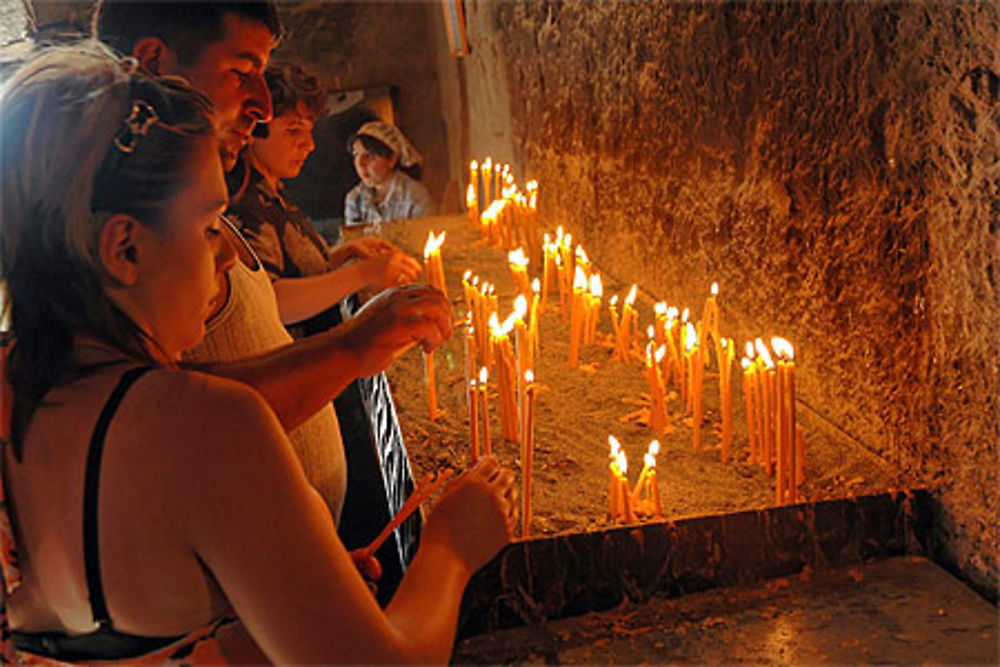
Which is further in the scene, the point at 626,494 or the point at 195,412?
the point at 626,494

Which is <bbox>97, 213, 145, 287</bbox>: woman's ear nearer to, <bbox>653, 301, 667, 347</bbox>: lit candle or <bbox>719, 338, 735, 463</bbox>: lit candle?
<bbox>719, 338, 735, 463</bbox>: lit candle

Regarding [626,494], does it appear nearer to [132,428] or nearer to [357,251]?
[132,428]

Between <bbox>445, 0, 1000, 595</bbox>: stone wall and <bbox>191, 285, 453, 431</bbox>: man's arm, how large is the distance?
104 centimetres

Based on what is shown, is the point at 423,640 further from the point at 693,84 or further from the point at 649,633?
the point at 693,84

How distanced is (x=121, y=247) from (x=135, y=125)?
13 centimetres

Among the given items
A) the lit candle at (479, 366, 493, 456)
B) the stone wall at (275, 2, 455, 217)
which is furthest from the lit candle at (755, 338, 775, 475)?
the stone wall at (275, 2, 455, 217)

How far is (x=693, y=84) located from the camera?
3324 millimetres

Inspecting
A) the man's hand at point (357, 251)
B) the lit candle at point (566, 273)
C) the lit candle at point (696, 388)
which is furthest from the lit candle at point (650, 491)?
the lit candle at point (566, 273)

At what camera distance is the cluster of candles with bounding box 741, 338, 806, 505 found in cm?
205

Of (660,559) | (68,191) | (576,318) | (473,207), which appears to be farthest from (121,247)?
(473,207)

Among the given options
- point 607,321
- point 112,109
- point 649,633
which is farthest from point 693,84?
point 112,109

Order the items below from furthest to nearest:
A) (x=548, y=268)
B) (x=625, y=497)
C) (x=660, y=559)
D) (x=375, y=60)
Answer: (x=375, y=60)
(x=548, y=268)
(x=625, y=497)
(x=660, y=559)

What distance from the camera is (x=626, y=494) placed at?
2.04 metres

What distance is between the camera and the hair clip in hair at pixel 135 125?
3.34 ft
